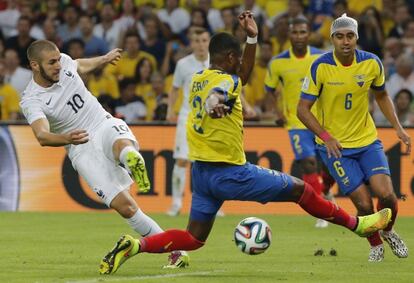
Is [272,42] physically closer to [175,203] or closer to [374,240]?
[175,203]

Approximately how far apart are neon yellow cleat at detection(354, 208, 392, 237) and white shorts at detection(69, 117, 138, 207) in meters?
2.24

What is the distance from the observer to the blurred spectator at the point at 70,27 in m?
24.0

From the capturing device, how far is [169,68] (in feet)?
74.5

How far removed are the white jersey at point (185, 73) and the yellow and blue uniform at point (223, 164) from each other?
7.55m

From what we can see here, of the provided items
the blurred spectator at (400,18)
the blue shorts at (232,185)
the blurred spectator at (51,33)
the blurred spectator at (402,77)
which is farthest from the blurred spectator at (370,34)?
the blue shorts at (232,185)

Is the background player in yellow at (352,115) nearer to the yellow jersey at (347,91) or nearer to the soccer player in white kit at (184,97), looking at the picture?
the yellow jersey at (347,91)

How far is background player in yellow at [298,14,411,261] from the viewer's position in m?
12.4

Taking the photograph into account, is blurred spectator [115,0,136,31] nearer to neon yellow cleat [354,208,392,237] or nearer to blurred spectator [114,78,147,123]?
blurred spectator [114,78,147,123]

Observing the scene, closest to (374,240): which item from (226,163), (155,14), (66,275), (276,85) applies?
(226,163)

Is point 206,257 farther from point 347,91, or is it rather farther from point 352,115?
point 347,91

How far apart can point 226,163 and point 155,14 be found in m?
13.3

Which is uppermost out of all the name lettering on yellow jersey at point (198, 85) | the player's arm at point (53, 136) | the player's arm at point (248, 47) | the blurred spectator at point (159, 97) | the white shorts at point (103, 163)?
the player's arm at point (248, 47)

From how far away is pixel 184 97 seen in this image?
18703 millimetres

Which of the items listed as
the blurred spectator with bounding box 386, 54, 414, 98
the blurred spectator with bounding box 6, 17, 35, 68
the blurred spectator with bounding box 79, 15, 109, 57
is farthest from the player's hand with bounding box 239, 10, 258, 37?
the blurred spectator with bounding box 6, 17, 35, 68
